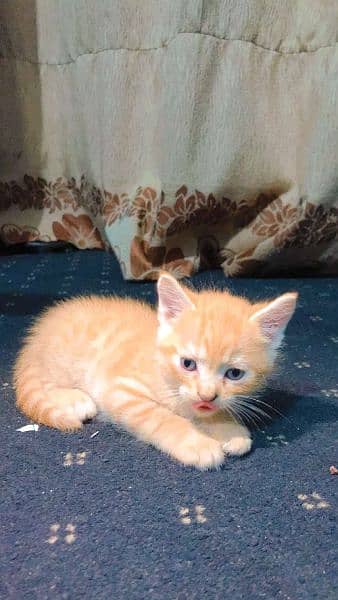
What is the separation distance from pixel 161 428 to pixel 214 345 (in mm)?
178

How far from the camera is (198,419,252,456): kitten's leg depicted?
94cm

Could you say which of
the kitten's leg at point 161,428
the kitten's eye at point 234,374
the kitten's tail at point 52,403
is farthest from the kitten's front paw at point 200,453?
the kitten's tail at point 52,403

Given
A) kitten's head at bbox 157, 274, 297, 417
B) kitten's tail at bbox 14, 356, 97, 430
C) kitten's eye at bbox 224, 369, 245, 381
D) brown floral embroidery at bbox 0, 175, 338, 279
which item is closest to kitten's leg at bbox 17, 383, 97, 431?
kitten's tail at bbox 14, 356, 97, 430

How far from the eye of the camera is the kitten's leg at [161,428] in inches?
35.9

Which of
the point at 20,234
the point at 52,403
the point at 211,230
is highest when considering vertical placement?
the point at 52,403

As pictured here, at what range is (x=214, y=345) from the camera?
91 centimetres

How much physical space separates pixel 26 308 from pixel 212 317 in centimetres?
84

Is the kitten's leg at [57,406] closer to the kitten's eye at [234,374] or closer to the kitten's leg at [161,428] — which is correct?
the kitten's leg at [161,428]

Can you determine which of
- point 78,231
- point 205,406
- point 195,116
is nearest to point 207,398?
point 205,406

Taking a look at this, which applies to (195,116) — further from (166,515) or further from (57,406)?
(166,515)

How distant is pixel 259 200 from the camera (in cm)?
200

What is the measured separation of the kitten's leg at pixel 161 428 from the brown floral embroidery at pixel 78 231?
4.47 ft

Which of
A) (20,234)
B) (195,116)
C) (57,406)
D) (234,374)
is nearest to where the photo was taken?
(234,374)

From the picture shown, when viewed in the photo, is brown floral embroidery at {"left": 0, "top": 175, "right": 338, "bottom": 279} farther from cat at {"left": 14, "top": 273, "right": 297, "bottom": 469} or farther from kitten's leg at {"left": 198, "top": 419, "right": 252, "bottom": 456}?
kitten's leg at {"left": 198, "top": 419, "right": 252, "bottom": 456}
